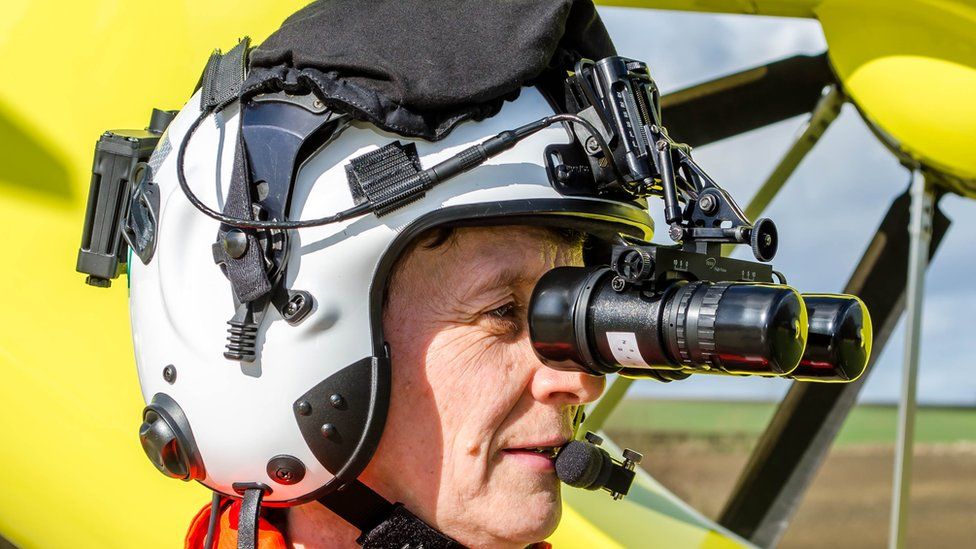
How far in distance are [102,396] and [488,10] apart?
103 cm

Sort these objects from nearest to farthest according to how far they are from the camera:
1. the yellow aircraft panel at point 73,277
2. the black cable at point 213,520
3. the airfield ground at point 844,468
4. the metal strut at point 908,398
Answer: the black cable at point 213,520 < the yellow aircraft panel at point 73,277 < the metal strut at point 908,398 < the airfield ground at point 844,468

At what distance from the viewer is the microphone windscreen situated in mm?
1571

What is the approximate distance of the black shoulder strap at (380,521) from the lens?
1.54 m

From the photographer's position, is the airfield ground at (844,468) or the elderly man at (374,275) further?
the airfield ground at (844,468)

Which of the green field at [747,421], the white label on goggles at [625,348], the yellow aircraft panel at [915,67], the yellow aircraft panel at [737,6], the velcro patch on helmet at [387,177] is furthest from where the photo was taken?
the green field at [747,421]

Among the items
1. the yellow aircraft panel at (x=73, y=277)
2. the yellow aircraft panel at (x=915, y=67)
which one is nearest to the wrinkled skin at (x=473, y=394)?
the yellow aircraft panel at (x=73, y=277)

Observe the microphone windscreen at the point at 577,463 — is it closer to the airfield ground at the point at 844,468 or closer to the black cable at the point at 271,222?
the black cable at the point at 271,222

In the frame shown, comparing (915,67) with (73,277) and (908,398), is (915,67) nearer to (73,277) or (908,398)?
(908,398)

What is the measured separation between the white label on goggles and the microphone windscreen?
246 millimetres

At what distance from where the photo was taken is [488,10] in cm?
155

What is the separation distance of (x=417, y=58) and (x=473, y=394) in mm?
458

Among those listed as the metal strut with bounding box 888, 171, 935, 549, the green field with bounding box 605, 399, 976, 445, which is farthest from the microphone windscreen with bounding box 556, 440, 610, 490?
the green field with bounding box 605, 399, 976, 445

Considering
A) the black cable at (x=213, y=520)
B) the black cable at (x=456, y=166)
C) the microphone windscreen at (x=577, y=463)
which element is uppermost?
the black cable at (x=456, y=166)

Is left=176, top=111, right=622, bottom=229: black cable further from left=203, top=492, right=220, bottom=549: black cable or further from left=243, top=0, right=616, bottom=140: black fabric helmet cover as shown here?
left=203, top=492, right=220, bottom=549: black cable
